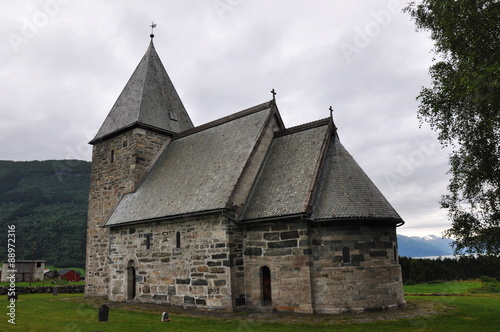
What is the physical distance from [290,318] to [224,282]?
10.6 feet

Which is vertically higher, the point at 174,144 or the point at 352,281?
the point at 174,144

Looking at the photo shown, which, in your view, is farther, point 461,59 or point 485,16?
point 461,59

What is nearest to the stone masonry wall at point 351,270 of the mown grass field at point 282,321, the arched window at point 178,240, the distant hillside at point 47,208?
the mown grass field at point 282,321

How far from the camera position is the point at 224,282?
15.3 m

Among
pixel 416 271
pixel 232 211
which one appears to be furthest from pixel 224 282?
pixel 416 271

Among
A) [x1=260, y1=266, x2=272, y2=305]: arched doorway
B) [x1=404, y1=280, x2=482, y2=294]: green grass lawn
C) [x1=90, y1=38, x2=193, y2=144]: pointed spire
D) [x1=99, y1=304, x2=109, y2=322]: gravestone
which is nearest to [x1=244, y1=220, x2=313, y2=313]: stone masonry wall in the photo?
[x1=260, y1=266, x2=272, y2=305]: arched doorway

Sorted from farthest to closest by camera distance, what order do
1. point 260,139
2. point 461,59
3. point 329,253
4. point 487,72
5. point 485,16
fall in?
point 260,139
point 329,253
point 461,59
point 485,16
point 487,72

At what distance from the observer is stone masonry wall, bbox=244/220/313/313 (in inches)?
560

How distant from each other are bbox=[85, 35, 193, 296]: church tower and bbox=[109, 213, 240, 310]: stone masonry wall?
10.6ft

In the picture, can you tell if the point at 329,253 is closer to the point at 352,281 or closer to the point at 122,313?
the point at 352,281

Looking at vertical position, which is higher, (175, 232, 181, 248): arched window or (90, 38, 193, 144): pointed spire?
(90, 38, 193, 144): pointed spire

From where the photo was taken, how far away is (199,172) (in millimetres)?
19375

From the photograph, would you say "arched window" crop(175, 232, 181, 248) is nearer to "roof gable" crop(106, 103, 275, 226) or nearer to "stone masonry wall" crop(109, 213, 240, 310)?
"stone masonry wall" crop(109, 213, 240, 310)

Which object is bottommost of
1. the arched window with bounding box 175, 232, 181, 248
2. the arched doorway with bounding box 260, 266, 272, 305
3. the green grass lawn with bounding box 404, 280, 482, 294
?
the green grass lawn with bounding box 404, 280, 482, 294
